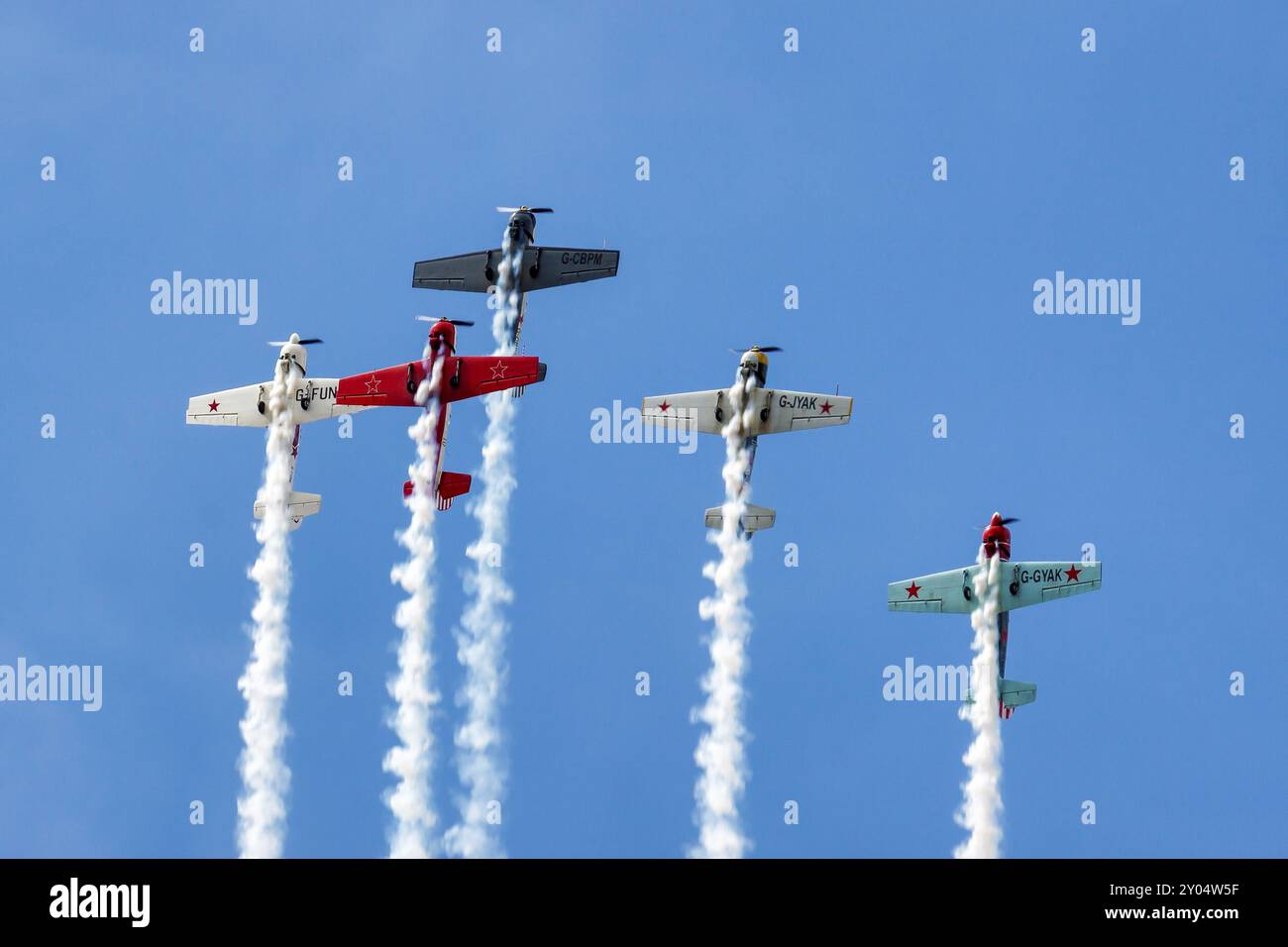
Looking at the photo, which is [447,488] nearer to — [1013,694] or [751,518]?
[751,518]

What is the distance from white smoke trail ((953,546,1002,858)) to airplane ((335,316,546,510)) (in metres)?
16.0

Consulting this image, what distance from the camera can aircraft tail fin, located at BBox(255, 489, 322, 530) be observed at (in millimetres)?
84062

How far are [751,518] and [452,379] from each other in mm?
10527

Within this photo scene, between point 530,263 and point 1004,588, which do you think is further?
point 530,263

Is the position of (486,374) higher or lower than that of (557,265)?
lower

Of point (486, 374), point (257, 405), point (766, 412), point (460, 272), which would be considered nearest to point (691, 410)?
point (766, 412)

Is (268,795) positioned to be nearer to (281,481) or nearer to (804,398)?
(281,481)

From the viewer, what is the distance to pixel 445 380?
8150cm

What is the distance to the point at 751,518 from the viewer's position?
268 ft

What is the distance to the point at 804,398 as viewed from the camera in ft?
269

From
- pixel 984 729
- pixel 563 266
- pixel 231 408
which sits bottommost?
pixel 984 729

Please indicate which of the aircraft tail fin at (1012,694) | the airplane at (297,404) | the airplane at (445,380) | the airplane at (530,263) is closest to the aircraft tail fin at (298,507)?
the airplane at (297,404)

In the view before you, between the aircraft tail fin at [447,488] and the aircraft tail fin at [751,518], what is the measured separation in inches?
A: 319
